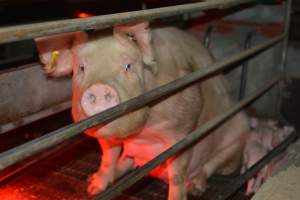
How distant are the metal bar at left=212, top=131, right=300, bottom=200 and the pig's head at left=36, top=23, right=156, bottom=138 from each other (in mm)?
667

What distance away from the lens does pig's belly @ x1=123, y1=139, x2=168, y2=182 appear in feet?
9.34

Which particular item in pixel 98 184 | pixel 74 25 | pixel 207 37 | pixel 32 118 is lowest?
pixel 98 184

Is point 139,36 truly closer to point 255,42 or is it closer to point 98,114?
point 98,114

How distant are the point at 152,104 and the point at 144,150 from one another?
1.56 feet

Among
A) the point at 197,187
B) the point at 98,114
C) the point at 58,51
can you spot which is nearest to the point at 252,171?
the point at 197,187

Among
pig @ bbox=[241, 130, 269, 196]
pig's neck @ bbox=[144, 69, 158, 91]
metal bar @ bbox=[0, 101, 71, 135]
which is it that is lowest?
Result: pig @ bbox=[241, 130, 269, 196]

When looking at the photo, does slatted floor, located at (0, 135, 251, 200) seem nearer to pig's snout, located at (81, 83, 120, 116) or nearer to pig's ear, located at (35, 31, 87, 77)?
pig's ear, located at (35, 31, 87, 77)

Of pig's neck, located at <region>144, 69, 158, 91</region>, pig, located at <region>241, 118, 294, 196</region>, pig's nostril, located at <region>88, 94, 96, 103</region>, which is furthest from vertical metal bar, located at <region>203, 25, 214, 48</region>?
pig's nostril, located at <region>88, 94, 96, 103</region>

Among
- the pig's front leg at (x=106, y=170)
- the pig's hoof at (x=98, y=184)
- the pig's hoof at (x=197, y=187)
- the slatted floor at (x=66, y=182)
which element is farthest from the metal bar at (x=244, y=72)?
the pig's hoof at (x=98, y=184)

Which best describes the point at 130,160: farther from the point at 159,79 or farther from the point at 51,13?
the point at 51,13

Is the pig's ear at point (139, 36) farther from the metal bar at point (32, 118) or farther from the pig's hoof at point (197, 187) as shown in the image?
the pig's hoof at point (197, 187)

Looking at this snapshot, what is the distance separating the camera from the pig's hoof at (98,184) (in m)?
2.89

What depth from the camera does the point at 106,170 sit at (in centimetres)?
296

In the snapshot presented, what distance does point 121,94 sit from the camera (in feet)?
6.84
